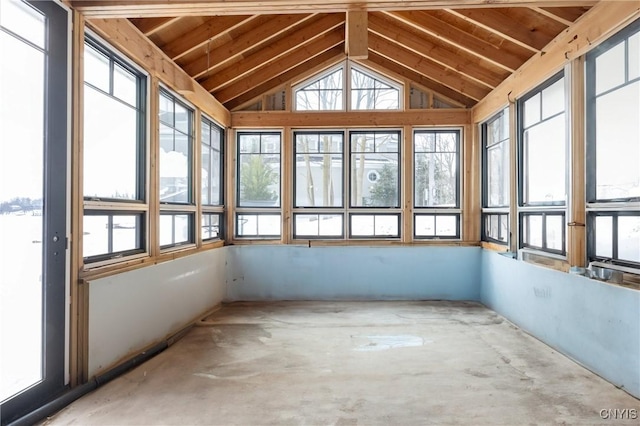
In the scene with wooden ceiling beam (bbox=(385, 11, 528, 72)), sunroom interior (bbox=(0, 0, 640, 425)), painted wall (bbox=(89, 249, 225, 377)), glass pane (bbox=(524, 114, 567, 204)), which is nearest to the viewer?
sunroom interior (bbox=(0, 0, 640, 425))

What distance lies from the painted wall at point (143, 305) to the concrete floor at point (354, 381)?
235mm

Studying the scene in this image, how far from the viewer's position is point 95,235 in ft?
A: 10.4

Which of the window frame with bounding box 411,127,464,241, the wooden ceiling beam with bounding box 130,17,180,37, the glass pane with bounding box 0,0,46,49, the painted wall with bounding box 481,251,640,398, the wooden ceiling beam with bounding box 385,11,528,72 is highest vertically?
the wooden ceiling beam with bounding box 385,11,528,72

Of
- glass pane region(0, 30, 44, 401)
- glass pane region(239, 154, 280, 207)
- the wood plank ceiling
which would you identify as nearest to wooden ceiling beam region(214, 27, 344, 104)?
the wood plank ceiling

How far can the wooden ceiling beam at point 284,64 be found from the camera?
5461 millimetres

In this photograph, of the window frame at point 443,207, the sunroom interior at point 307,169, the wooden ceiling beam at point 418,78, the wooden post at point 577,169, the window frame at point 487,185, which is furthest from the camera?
the window frame at point 443,207

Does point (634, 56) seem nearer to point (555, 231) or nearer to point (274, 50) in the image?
point (555, 231)

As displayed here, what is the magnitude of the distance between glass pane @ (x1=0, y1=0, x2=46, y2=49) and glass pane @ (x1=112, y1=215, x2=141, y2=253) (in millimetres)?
1528

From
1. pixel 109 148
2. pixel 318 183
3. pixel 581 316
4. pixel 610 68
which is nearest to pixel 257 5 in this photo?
pixel 109 148

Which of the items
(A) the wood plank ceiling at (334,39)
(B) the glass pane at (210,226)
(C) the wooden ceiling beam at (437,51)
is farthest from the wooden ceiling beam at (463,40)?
(B) the glass pane at (210,226)

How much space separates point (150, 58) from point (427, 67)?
3.77 meters

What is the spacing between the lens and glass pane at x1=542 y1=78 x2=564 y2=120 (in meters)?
3.80

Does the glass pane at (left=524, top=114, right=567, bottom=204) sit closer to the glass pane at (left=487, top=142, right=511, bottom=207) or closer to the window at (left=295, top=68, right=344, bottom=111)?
the glass pane at (left=487, top=142, right=511, bottom=207)

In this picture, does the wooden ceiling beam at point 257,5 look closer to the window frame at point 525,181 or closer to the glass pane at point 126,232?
the window frame at point 525,181
